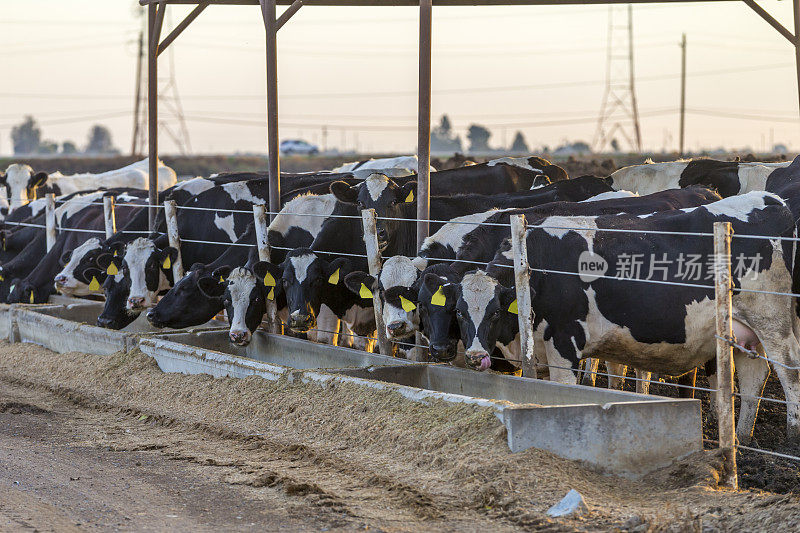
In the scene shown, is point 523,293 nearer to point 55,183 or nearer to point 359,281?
point 359,281

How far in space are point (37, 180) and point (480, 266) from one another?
16.1m

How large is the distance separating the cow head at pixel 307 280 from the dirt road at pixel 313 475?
1753mm

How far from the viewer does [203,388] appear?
8898 mm

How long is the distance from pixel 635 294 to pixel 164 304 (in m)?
5.39

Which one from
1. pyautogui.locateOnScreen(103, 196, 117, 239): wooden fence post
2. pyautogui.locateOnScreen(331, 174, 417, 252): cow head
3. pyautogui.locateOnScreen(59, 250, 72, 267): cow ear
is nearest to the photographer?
pyautogui.locateOnScreen(331, 174, 417, 252): cow head

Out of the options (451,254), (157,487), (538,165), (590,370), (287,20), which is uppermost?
(287,20)

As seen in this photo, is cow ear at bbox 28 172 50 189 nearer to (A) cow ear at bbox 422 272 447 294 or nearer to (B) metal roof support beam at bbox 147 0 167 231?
(B) metal roof support beam at bbox 147 0 167 231

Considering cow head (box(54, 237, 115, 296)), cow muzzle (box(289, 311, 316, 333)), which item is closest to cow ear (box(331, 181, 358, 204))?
cow muzzle (box(289, 311, 316, 333))

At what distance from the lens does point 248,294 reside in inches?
421

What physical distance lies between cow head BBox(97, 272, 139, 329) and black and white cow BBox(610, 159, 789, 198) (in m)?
6.34

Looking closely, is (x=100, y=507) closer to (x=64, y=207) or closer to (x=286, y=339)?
(x=286, y=339)

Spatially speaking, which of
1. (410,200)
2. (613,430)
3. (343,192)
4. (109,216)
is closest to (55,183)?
(109,216)

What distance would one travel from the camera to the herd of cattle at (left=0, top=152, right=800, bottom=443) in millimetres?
8219

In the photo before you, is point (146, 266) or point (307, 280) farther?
point (146, 266)
